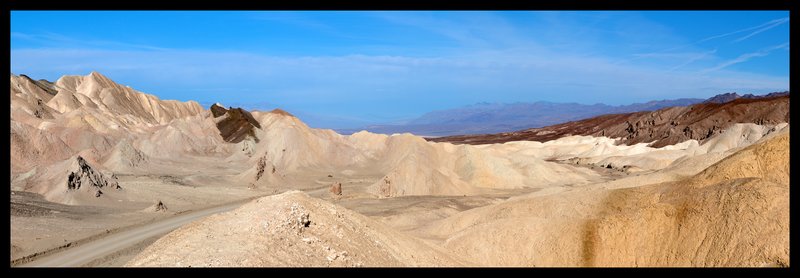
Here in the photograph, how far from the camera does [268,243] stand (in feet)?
66.6

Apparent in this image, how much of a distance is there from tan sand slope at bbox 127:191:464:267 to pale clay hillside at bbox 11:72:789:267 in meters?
0.08

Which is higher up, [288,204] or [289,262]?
[288,204]

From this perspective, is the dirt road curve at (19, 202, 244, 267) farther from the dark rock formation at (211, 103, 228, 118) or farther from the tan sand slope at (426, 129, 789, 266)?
the dark rock formation at (211, 103, 228, 118)

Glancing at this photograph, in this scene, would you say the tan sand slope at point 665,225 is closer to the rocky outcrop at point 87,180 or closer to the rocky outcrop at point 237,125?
the rocky outcrop at point 87,180

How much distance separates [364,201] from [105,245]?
22149 mm

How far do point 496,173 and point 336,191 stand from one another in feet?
62.8

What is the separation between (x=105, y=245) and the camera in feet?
107

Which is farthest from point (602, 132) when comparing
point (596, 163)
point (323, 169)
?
point (323, 169)

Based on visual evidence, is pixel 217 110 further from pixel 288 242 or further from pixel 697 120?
pixel 288 242

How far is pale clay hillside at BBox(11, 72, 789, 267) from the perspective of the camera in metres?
22.4

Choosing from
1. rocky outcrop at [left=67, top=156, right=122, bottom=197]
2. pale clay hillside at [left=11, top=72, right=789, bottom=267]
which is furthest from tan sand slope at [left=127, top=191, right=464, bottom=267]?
rocky outcrop at [left=67, top=156, right=122, bottom=197]

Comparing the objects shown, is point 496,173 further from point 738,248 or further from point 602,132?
point 602,132

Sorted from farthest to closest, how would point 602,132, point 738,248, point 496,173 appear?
point 602,132 → point 496,173 → point 738,248

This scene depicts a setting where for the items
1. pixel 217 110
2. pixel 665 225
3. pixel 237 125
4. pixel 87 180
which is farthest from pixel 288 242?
pixel 217 110
